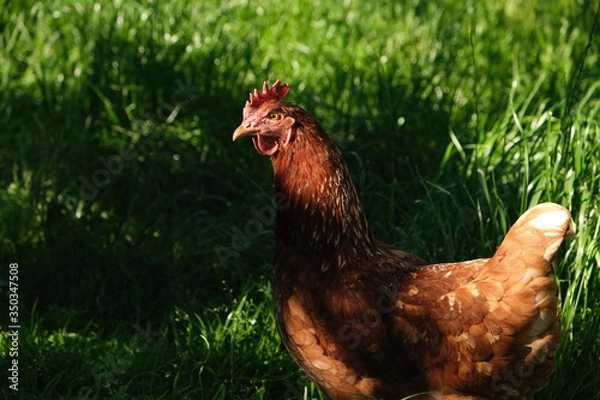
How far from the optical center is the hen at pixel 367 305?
3014 mm

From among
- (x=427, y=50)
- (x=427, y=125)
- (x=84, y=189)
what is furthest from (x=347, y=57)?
(x=84, y=189)

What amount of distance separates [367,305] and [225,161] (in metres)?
1.94

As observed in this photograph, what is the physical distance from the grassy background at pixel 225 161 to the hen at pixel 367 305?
18.6 inches

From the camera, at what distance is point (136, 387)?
3652 mm

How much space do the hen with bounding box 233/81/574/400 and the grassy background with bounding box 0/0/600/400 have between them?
0.47 meters

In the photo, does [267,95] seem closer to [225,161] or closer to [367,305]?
[367,305]

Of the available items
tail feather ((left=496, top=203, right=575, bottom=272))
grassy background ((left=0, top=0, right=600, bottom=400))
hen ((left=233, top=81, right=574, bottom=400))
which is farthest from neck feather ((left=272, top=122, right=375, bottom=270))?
grassy background ((left=0, top=0, right=600, bottom=400))

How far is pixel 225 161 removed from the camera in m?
4.91

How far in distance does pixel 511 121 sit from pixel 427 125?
0.45m

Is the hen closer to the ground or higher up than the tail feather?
closer to the ground

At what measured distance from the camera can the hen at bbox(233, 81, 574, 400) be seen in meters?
3.01

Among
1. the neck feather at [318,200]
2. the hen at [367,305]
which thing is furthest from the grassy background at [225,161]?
the neck feather at [318,200]

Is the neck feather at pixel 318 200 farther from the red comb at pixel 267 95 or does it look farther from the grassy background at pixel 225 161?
the grassy background at pixel 225 161

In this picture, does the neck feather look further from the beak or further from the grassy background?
the grassy background
